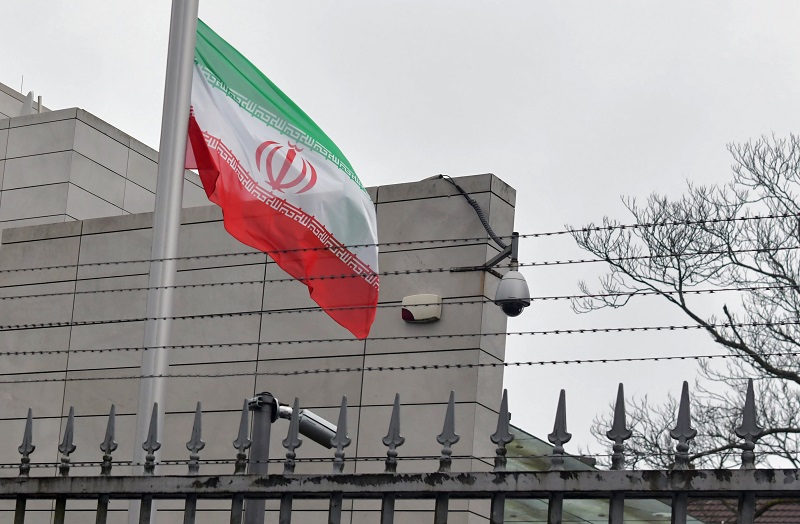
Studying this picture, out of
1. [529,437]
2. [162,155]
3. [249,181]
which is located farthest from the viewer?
[529,437]

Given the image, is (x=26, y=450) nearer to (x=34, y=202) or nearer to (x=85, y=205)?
(x=85, y=205)

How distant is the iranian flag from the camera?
34.6ft

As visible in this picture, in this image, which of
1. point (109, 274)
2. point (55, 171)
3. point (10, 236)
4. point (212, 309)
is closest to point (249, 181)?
point (212, 309)

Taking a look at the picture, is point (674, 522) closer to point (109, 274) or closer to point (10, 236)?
point (109, 274)

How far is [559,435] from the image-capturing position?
4758 millimetres

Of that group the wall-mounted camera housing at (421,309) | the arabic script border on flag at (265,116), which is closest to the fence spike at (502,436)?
the arabic script border on flag at (265,116)

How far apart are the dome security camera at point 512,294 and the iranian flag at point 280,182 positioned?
4.64 ft

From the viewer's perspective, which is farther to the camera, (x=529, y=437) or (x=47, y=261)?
(x=47, y=261)

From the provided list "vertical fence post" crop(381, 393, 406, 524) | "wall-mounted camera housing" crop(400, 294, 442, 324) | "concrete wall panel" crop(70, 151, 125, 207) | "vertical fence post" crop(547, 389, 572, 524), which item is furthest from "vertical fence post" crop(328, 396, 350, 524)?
"concrete wall panel" crop(70, 151, 125, 207)

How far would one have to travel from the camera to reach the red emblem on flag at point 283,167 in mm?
10750

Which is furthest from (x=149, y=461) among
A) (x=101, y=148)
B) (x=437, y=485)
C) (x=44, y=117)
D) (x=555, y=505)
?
(x=44, y=117)

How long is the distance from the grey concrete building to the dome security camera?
0.42 m

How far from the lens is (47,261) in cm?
1639

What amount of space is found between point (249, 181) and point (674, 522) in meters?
6.48
